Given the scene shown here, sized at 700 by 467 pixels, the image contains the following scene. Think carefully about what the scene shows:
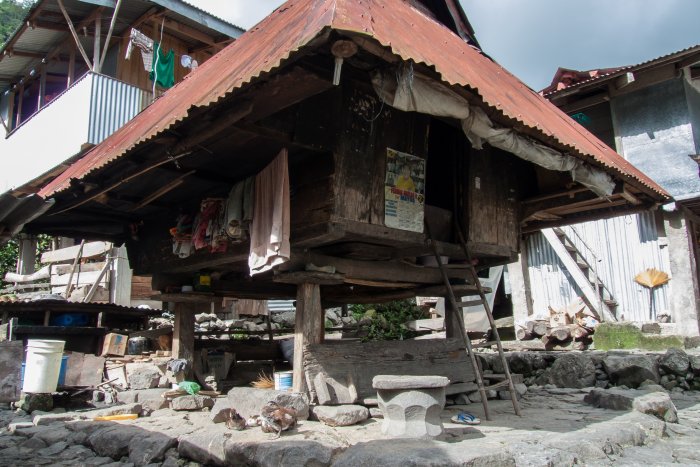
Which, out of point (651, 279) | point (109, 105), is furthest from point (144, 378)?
point (651, 279)

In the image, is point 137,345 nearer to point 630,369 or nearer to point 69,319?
point 69,319

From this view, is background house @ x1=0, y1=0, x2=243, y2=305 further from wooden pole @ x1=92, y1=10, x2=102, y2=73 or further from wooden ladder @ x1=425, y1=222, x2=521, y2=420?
wooden ladder @ x1=425, y1=222, x2=521, y2=420

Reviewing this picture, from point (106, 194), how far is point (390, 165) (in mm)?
3826

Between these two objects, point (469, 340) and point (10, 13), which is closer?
point (469, 340)

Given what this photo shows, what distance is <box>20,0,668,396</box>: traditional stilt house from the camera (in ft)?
15.3

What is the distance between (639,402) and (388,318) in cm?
1017

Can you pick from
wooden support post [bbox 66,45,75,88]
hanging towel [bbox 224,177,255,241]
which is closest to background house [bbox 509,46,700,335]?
hanging towel [bbox 224,177,255,241]

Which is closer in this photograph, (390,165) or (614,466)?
(614,466)

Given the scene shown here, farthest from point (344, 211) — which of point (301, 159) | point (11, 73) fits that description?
point (11, 73)

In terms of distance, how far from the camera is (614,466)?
16.0ft

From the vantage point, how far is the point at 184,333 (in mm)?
8875

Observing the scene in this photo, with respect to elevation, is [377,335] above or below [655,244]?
below

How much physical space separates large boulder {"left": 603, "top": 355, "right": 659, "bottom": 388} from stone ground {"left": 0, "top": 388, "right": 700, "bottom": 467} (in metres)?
1.72

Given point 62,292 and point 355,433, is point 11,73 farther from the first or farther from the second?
point 355,433
